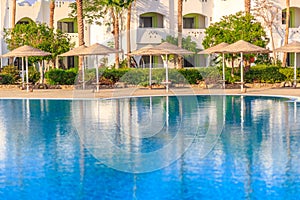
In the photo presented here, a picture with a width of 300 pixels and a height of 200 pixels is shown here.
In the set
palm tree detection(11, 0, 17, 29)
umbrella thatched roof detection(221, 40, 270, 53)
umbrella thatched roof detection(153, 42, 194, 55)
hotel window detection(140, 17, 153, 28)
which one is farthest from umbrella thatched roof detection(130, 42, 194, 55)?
hotel window detection(140, 17, 153, 28)

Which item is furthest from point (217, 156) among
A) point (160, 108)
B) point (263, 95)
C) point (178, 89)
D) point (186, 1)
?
point (186, 1)

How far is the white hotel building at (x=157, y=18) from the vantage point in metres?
43.5

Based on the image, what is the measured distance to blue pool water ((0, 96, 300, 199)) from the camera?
35.0 ft

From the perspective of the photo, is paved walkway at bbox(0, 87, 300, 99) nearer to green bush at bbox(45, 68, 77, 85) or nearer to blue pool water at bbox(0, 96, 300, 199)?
green bush at bbox(45, 68, 77, 85)

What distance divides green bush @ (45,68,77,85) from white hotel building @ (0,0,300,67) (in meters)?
8.72

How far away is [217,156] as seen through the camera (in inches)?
528

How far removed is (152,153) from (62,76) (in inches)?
865

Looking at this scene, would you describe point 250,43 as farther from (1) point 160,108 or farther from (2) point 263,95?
(1) point 160,108

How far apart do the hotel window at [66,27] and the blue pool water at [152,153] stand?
26.1m

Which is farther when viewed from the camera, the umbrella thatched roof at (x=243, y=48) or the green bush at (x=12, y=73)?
the green bush at (x=12, y=73)

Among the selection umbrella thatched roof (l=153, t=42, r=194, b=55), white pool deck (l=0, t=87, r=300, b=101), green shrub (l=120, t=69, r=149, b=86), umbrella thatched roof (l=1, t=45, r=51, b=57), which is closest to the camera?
white pool deck (l=0, t=87, r=300, b=101)

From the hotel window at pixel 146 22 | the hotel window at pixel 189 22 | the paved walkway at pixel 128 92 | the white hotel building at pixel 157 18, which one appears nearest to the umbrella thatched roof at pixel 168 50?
the paved walkway at pixel 128 92

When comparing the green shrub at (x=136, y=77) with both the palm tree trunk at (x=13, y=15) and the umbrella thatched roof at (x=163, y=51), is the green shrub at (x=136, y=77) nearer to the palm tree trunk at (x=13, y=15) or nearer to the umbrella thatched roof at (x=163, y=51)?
the umbrella thatched roof at (x=163, y=51)

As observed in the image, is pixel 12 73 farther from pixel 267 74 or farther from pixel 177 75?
pixel 267 74
